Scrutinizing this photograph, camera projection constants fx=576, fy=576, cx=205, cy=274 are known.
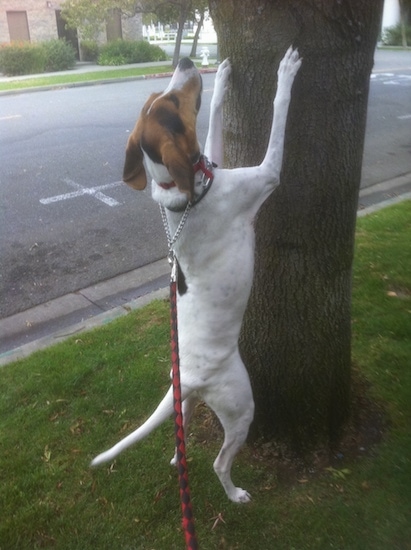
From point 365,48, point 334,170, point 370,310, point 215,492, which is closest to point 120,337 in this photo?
point 215,492

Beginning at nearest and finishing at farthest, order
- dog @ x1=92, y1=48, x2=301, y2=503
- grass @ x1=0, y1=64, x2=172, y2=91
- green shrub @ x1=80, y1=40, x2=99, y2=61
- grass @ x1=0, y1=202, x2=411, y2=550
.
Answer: dog @ x1=92, y1=48, x2=301, y2=503
grass @ x1=0, y1=202, x2=411, y2=550
grass @ x1=0, y1=64, x2=172, y2=91
green shrub @ x1=80, y1=40, x2=99, y2=61

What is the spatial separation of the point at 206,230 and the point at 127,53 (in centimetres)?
2584

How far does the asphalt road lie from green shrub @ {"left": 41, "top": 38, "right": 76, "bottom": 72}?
30.1ft

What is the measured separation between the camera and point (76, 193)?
7.66m

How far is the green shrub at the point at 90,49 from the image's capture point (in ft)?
90.5

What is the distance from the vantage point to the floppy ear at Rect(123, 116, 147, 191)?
237cm

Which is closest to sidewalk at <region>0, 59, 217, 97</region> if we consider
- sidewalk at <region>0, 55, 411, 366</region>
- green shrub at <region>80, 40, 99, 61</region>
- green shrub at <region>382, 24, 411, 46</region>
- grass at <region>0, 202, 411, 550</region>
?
green shrub at <region>80, 40, 99, 61</region>

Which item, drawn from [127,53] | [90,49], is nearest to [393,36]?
[127,53]

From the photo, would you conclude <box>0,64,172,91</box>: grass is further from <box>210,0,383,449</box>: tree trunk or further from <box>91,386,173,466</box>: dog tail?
<box>91,386,173,466</box>: dog tail

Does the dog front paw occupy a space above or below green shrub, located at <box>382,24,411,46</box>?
above

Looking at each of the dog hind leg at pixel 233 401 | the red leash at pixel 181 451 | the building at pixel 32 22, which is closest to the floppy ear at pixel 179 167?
the red leash at pixel 181 451

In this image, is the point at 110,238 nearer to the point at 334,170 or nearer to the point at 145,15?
the point at 334,170

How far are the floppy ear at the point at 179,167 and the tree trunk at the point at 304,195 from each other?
0.64 metres

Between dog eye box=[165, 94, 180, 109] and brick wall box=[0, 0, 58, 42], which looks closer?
dog eye box=[165, 94, 180, 109]
